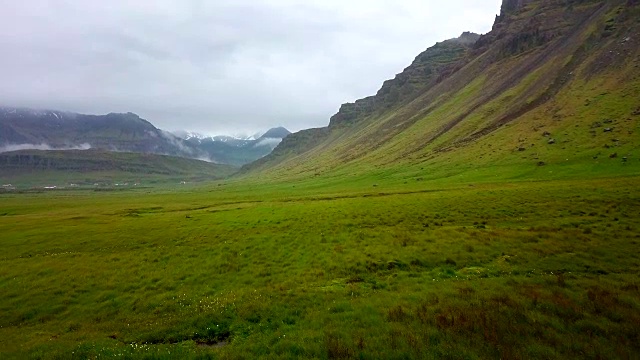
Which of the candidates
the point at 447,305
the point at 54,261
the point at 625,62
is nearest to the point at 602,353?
the point at 447,305

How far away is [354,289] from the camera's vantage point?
21344mm

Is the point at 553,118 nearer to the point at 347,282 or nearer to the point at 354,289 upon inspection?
the point at 347,282

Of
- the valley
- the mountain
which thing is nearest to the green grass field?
the valley

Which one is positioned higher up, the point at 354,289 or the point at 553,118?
the point at 553,118

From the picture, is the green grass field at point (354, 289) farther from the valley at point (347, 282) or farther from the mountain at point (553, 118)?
the mountain at point (553, 118)

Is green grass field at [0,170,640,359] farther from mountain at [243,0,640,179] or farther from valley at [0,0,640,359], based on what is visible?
mountain at [243,0,640,179]

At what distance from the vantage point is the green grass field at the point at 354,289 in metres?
14.3

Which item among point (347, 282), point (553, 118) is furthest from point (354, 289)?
point (553, 118)

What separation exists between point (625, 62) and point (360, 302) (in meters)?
165

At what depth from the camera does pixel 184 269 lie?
28.8 metres

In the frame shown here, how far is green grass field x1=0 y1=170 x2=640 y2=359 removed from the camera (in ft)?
47.0

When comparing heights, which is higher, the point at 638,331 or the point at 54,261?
the point at 638,331

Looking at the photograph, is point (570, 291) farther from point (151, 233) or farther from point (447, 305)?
point (151, 233)

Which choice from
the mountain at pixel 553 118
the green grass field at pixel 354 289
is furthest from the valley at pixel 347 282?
the mountain at pixel 553 118
